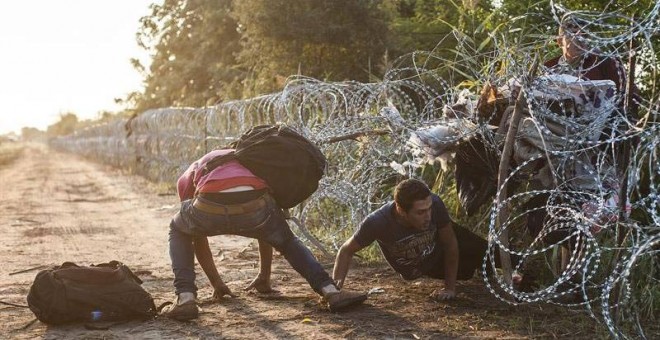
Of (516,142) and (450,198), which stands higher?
(516,142)

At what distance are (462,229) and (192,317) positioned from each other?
1871 millimetres

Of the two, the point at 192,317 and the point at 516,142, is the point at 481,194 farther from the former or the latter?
the point at 192,317

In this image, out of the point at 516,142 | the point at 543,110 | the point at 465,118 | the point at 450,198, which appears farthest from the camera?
the point at 450,198

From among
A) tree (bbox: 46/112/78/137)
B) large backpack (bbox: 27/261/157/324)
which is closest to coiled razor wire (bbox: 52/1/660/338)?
large backpack (bbox: 27/261/157/324)

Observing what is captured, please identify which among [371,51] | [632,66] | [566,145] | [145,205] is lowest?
[145,205]

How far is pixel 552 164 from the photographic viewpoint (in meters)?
4.53

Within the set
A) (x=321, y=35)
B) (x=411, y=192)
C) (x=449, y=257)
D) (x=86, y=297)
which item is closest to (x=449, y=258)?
(x=449, y=257)

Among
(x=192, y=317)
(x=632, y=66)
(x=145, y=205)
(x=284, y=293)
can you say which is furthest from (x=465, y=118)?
(x=145, y=205)

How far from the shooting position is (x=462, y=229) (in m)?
5.25

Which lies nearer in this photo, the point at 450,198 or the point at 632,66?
the point at 632,66

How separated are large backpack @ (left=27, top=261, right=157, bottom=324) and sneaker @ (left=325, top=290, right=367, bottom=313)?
108 centimetres

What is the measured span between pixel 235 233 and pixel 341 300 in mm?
769

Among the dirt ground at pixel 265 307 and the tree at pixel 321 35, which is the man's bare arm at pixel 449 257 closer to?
the dirt ground at pixel 265 307

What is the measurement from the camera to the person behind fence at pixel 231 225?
472 cm
